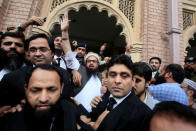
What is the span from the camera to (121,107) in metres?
1.28

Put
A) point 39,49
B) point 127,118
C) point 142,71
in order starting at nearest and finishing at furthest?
point 127,118, point 39,49, point 142,71

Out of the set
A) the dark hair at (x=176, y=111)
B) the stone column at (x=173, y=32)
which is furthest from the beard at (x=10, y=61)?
the stone column at (x=173, y=32)

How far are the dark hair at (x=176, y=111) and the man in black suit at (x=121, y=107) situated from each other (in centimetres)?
15

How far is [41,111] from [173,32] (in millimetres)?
5258

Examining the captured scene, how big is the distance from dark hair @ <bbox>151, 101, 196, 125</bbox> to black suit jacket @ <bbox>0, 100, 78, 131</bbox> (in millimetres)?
623

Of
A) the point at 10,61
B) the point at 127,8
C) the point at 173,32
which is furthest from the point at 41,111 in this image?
the point at 127,8

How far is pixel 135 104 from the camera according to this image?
50.3 inches

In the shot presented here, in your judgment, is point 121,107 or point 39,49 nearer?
point 121,107

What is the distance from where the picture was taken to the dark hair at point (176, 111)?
0.76 m

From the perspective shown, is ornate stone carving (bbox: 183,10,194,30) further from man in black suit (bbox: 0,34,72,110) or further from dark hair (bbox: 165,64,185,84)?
man in black suit (bbox: 0,34,72,110)

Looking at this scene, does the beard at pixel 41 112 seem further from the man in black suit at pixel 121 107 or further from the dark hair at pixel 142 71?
the dark hair at pixel 142 71

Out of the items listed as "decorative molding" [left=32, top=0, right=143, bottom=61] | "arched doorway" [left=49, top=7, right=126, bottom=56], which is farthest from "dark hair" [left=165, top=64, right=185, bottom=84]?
"arched doorway" [left=49, top=7, right=126, bottom=56]

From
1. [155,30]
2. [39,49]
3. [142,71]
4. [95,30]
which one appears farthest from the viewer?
[95,30]

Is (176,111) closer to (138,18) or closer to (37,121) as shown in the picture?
(37,121)
